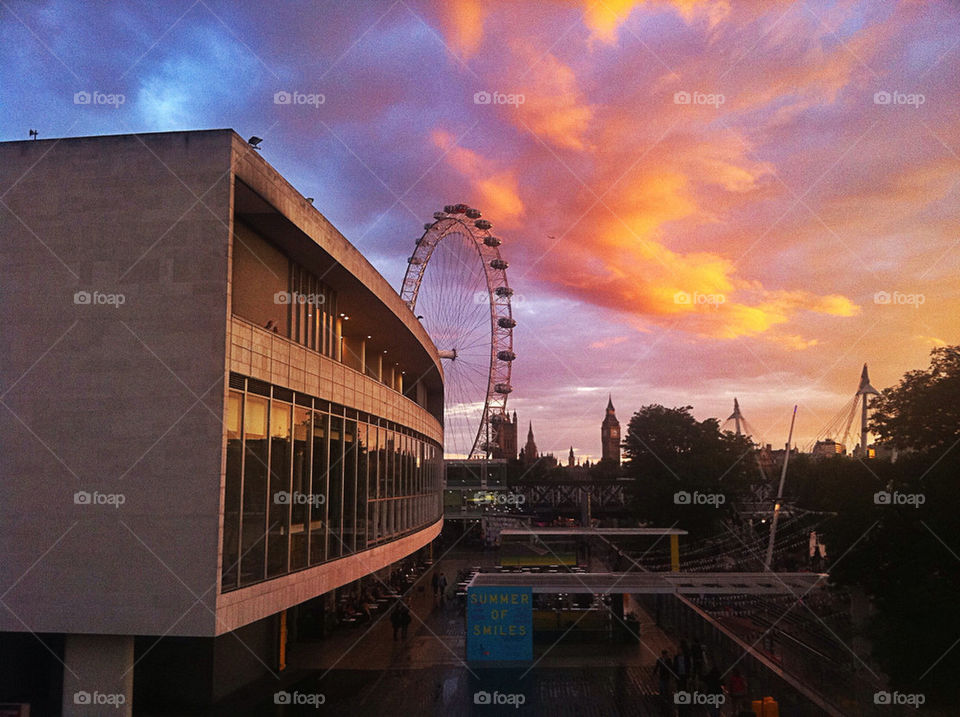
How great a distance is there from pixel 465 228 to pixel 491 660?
49.1 m

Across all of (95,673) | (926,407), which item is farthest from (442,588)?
(95,673)

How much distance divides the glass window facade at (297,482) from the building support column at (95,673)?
7.75 ft

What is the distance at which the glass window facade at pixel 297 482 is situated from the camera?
617 inches

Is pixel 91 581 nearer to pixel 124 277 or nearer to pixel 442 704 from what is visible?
pixel 124 277

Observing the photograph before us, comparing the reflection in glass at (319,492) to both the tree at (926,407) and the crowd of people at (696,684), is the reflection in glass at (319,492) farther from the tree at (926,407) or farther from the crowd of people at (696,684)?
the tree at (926,407)

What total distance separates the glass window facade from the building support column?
236cm

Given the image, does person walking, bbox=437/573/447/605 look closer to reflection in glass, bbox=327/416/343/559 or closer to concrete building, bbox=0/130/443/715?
reflection in glass, bbox=327/416/343/559

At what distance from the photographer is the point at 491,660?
88.9 feet

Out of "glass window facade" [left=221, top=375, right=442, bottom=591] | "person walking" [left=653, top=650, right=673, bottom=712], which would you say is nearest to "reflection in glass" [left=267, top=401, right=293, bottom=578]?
"glass window facade" [left=221, top=375, right=442, bottom=591]

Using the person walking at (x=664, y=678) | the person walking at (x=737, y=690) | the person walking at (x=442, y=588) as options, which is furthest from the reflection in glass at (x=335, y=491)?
the person walking at (x=442, y=588)

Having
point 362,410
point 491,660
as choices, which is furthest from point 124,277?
point 491,660

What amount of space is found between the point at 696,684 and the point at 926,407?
10244 millimetres

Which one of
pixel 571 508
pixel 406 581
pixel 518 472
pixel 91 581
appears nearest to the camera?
pixel 91 581

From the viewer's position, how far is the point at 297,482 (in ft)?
61.5
